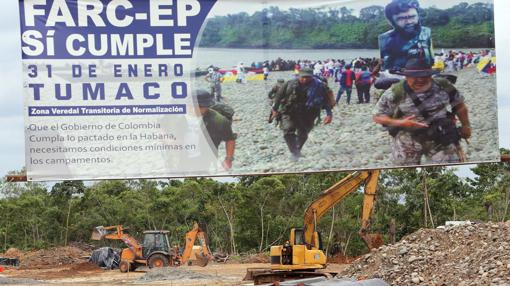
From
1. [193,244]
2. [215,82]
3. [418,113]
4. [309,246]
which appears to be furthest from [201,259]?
[215,82]

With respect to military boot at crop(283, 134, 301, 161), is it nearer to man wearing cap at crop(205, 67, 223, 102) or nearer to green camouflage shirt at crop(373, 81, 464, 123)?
man wearing cap at crop(205, 67, 223, 102)

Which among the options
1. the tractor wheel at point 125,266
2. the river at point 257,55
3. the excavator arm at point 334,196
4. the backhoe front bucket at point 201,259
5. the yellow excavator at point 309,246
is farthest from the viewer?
the backhoe front bucket at point 201,259

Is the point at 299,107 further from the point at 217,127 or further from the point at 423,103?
the point at 423,103

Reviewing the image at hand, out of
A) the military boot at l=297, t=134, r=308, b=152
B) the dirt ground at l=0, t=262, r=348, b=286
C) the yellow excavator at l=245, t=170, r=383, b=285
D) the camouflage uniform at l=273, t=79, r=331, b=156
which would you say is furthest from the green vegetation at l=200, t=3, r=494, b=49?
the dirt ground at l=0, t=262, r=348, b=286

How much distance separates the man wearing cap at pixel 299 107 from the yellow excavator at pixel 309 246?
216 inches

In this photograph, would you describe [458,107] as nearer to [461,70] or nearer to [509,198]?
[461,70]

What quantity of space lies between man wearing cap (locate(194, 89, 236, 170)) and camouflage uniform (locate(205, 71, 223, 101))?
0.13 metres

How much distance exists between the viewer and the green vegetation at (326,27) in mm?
20016

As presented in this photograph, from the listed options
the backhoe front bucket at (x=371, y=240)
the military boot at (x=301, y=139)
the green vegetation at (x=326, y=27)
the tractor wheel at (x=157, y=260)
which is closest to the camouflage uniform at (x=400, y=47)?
the green vegetation at (x=326, y=27)

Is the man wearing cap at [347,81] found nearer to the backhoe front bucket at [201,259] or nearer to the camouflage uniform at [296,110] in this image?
the camouflage uniform at [296,110]

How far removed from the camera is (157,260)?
40.7 m

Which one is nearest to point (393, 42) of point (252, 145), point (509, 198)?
point (252, 145)

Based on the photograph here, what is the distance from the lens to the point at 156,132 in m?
19.7

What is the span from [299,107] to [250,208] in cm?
3666
